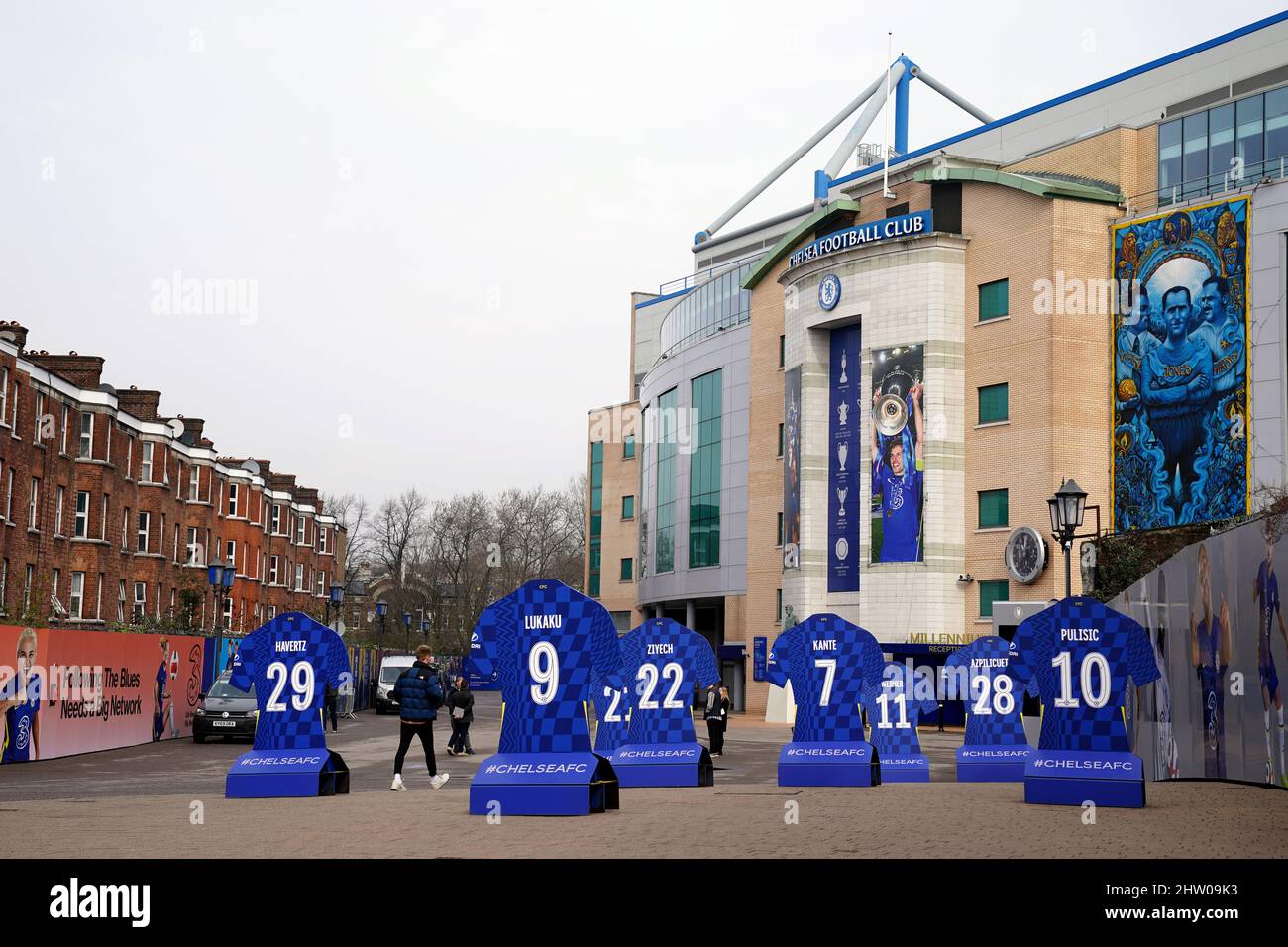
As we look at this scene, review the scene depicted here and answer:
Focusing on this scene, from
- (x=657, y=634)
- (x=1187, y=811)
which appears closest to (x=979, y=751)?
(x=657, y=634)

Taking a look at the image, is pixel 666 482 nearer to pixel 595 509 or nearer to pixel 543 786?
pixel 595 509

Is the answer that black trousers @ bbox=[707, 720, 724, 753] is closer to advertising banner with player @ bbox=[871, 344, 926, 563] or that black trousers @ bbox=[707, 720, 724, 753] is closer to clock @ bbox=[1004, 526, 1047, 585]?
clock @ bbox=[1004, 526, 1047, 585]

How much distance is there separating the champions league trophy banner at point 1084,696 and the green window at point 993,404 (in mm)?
32730

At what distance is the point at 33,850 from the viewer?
11.1m

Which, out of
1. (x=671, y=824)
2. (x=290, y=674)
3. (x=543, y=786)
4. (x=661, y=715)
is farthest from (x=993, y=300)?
(x=671, y=824)

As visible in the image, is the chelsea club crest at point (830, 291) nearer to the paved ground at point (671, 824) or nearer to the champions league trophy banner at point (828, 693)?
the paved ground at point (671, 824)

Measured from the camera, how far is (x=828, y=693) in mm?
18922

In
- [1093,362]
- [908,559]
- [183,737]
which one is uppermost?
[1093,362]

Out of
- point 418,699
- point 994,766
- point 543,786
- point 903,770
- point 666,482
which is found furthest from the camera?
point 666,482

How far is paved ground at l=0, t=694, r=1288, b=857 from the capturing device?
11117mm

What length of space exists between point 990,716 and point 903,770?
1886 millimetres
